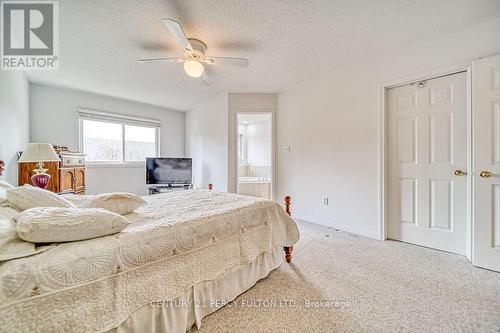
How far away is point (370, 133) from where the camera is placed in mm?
2879

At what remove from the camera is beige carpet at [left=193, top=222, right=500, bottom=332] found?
4.36 feet

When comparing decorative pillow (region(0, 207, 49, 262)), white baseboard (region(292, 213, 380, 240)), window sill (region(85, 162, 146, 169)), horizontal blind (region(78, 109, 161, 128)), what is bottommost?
white baseboard (region(292, 213, 380, 240))

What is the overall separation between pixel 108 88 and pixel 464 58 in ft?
17.4

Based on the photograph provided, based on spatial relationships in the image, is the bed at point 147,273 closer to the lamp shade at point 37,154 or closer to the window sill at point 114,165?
the lamp shade at point 37,154

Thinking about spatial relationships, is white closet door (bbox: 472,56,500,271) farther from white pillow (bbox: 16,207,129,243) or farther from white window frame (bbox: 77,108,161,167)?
white window frame (bbox: 77,108,161,167)

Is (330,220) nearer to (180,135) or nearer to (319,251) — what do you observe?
(319,251)

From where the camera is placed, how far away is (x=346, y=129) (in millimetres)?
3131

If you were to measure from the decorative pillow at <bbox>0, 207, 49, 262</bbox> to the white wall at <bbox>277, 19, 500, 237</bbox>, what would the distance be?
3.30m

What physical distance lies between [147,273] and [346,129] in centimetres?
313

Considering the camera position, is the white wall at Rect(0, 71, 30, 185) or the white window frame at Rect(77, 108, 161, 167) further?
the white window frame at Rect(77, 108, 161, 167)

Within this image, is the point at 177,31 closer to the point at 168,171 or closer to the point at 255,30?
the point at 255,30

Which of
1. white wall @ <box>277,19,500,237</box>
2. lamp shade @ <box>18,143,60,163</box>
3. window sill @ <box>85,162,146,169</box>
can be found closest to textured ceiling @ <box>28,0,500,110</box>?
white wall @ <box>277,19,500,237</box>

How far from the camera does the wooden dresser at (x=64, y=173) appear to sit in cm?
268

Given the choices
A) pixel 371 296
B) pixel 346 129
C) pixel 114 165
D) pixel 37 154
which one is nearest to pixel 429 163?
pixel 346 129
